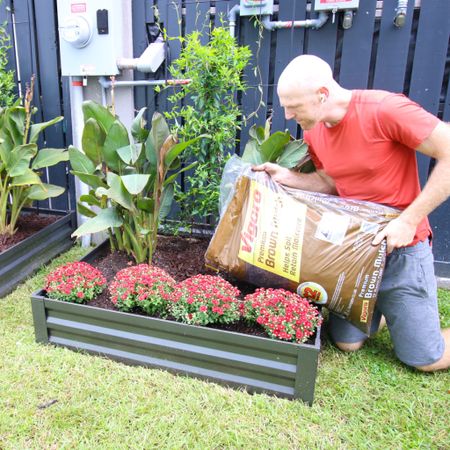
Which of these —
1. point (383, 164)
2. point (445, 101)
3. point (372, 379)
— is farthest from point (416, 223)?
point (445, 101)

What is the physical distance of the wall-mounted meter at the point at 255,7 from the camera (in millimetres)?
2850

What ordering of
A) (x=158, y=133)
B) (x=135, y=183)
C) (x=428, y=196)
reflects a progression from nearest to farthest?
(x=428, y=196)
(x=135, y=183)
(x=158, y=133)

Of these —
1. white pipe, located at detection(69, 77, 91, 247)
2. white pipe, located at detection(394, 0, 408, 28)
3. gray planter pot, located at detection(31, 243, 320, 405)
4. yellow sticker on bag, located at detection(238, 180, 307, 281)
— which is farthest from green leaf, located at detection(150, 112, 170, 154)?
white pipe, located at detection(394, 0, 408, 28)

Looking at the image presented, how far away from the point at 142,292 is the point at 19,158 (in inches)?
60.6

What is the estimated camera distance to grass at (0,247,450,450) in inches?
67.2

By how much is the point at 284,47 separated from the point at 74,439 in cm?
278

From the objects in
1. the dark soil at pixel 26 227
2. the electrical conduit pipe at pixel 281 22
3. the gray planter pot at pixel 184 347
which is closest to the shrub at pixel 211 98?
the electrical conduit pipe at pixel 281 22

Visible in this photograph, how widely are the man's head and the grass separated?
134 cm

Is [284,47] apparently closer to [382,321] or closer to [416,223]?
[416,223]

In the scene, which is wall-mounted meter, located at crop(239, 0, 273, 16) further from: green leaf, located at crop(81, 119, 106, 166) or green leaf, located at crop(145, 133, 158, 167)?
green leaf, located at crop(81, 119, 106, 166)

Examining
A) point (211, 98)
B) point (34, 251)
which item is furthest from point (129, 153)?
point (34, 251)

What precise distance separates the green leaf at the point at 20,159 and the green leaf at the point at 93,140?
1.93ft

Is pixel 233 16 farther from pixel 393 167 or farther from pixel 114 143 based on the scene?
pixel 393 167

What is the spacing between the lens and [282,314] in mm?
1968
